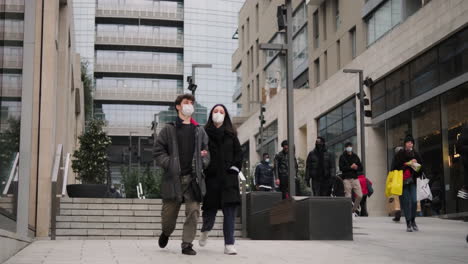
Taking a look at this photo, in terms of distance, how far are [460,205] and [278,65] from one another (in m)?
29.5

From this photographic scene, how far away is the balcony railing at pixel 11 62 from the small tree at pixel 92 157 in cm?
1247

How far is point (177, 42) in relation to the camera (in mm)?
76500

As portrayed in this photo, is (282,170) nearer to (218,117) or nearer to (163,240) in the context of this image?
(163,240)

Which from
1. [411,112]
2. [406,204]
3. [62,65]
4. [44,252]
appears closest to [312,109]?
[411,112]

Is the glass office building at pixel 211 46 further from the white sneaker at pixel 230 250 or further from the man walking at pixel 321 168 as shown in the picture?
the white sneaker at pixel 230 250

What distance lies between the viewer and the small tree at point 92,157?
2255 centimetres

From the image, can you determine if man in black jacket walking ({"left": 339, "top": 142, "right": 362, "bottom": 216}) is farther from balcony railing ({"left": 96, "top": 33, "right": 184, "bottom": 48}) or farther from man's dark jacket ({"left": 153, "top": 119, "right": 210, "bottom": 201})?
balcony railing ({"left": 96, "top": 33, "right": 184, "bottom": 48})

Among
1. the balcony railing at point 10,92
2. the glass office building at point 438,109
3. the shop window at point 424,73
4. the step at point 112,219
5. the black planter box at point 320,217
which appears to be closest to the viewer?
the balcony railing at point 10,92

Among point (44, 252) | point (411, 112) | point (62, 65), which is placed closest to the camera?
point (44, 252)

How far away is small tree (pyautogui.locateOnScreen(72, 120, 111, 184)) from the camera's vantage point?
22.5m

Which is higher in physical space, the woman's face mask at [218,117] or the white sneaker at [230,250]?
the woman's face mask at [218,117]

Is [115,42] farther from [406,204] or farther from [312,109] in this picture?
[406,204]

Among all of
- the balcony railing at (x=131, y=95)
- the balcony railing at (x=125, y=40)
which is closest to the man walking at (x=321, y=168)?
the balcony railing at (x=131, y=95)

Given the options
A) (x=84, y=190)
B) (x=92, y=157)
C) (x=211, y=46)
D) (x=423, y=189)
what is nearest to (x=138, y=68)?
(x=211, y=46)
